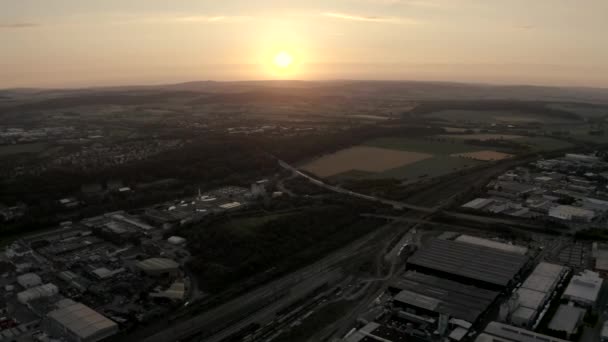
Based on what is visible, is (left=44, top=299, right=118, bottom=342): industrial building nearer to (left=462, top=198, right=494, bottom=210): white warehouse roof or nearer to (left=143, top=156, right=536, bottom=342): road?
(left=143, top=156, right=536, bottom=342): road

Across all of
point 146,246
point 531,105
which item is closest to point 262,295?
point 146,246

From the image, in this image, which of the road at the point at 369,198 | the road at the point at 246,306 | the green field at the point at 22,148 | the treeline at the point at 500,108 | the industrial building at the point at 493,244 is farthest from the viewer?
the treeline at the point at 500,108

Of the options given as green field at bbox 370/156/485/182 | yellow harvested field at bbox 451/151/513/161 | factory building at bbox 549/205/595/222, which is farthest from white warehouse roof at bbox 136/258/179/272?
yellow harvested field at bbox 451/151/513/161

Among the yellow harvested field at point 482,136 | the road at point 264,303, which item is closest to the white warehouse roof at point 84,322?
the road at point 264,303

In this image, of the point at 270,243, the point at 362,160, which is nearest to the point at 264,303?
the point at 270,243

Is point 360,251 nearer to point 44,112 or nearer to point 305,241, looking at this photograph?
point 305,241

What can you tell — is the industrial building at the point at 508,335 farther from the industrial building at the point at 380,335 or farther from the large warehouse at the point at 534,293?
the industrial building at the point at 380,335
